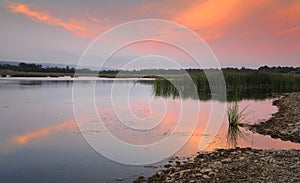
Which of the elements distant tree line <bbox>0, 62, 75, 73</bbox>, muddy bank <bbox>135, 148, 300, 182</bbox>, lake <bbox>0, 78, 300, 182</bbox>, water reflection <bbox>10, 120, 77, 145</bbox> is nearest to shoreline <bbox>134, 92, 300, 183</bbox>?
muddy bank <bbox>135, 148, 300, 182</bbox>

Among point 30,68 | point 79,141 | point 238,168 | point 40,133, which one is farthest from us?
point 30,68

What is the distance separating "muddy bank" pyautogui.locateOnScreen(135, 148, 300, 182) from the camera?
538 cm

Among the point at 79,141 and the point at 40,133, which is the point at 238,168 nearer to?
the point at 79,141

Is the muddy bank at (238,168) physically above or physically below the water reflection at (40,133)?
above

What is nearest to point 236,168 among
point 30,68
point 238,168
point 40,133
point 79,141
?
point 238,168

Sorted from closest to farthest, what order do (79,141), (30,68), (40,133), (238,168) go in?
(238,168) → (79,141) → (40,133) → (30,68)

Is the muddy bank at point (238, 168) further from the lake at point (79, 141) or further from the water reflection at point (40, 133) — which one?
the water reflection at point (40, 133)

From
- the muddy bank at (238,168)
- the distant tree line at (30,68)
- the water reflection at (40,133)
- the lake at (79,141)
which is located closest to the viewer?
the muddy bank at (238,168)

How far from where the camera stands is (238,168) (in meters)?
6.03

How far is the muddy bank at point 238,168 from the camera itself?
212 inches

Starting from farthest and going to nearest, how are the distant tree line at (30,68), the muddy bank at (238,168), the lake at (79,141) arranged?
the distant tree line at (30,68), the lake at (79,141), the muddy bank at (238,168)

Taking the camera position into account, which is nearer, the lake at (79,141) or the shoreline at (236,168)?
the shoreline at (236,168)

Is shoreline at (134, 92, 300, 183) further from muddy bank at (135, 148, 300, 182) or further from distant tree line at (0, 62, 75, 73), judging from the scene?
distant tree line at (0, 62, 75, 73)

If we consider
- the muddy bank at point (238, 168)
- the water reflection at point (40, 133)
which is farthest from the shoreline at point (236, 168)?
the water reflection at point (40, 133)
